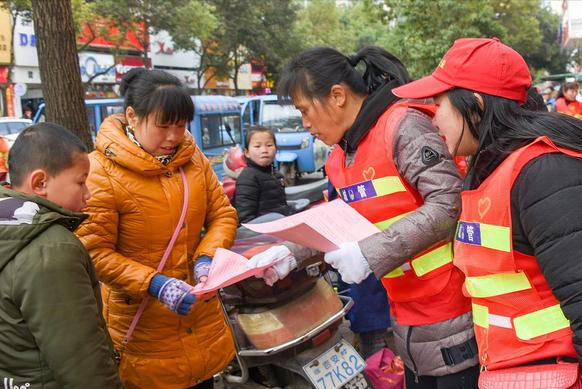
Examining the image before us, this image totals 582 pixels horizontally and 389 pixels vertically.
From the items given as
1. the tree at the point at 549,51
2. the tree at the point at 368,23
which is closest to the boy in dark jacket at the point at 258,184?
the tree at the point at 368,23

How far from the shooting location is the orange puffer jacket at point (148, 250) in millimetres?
2000

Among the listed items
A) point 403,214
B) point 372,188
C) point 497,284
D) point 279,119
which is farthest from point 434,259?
point 279,119

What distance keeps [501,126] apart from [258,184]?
9.22 feet

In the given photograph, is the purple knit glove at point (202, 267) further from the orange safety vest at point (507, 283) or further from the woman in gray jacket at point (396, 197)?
the orange safety vest at point (507, 283)

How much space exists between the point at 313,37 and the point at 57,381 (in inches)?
1451

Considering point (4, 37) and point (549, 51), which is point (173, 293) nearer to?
point (4, 37)

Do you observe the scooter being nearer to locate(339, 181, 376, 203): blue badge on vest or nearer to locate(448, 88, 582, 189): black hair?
locate(339, 181, 376, 203): blue badge on vest

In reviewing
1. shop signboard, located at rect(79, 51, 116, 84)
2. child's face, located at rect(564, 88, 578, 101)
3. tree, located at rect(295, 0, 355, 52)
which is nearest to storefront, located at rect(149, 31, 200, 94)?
shop signboard, located at rect(79, 51, 116, 84)

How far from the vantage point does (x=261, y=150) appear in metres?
4.17

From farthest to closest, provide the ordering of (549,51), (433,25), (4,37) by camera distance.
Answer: (549,51) < (4,37) < (433,25)

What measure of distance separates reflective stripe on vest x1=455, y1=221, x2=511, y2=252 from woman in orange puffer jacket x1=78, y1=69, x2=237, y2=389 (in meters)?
0.97

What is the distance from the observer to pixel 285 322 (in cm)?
278

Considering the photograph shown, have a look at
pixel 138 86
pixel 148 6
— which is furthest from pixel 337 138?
pixel 148 6

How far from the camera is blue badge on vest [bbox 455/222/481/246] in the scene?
141 cm
